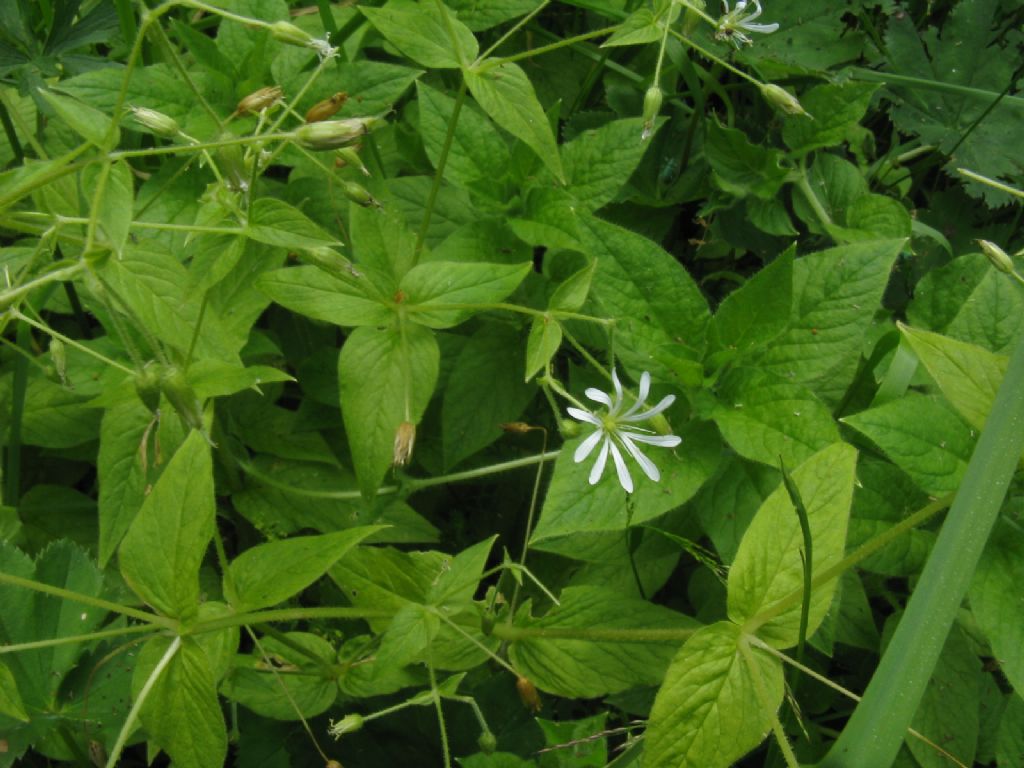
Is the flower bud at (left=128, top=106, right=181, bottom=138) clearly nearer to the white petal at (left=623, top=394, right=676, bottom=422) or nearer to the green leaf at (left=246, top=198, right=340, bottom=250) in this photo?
the green leaf at (left=246, top=198, right=340, bottom=250)

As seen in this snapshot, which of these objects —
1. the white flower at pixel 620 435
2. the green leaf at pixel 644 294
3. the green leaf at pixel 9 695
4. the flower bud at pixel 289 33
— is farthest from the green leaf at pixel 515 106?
the green leaf at pixel 9 695

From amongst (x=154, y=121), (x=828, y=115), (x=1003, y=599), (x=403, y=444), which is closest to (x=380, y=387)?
(x=403, y=444)

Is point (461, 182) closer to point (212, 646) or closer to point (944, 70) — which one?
point (212, 646)

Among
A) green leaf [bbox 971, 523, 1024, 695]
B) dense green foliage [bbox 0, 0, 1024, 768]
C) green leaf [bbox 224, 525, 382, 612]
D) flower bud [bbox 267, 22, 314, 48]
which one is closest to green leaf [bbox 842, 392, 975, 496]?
dense green foliage [bbox 0, 0, 1024, 768]

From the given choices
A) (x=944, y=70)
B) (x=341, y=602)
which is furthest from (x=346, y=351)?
(x=944, y=70)

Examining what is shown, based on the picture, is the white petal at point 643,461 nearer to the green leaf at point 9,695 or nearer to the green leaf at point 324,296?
the green leaf at point 324,296
